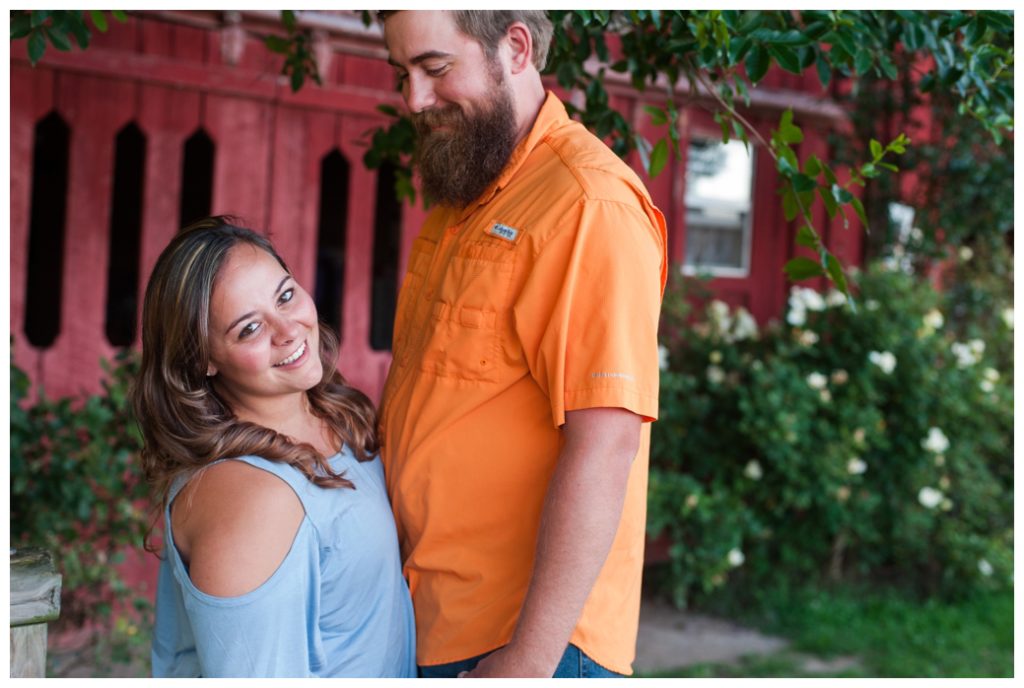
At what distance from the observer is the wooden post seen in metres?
1.57

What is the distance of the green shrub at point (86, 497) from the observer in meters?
3.74

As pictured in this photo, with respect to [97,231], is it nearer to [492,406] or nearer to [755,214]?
[492,406]

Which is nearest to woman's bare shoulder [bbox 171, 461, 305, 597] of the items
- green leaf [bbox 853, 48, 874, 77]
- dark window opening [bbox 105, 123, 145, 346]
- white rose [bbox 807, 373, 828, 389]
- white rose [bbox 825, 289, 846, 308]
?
green leaf [bbox 853, 48, 874, 77]

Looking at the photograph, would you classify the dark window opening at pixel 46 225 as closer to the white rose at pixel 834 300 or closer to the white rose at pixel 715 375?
the white rose at pixel 715 375

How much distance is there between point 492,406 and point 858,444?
12.0 feet

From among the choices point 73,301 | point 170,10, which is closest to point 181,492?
point 73,301

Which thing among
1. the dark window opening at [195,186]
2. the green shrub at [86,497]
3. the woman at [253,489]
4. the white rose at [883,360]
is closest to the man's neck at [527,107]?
the woman at [253,489]

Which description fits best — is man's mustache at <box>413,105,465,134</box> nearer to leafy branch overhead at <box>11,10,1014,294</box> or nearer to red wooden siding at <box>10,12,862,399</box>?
leafy branch overhead at <box>11,10,1014,294</box>

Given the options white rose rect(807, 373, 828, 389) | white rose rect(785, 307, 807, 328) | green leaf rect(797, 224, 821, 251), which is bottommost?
white rose rect(807, 373, 828, 389)

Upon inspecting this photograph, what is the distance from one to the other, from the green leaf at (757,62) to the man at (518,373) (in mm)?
532

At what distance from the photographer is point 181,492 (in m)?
1.80

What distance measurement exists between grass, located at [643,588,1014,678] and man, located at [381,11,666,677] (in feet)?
9.44

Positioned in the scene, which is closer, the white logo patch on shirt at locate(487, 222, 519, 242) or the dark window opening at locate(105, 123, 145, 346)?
the white logo patch on shirt at locate(487, 222, 519, 242)

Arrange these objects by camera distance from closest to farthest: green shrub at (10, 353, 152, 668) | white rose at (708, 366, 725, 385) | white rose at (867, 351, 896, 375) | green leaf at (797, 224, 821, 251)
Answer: green leaf at (797, 224, 821, 251) < green shrub at (10, 353, 152, 668) < white rose at (867, 351, 896, 375) < white rose at (708, 366, 725, 385)
